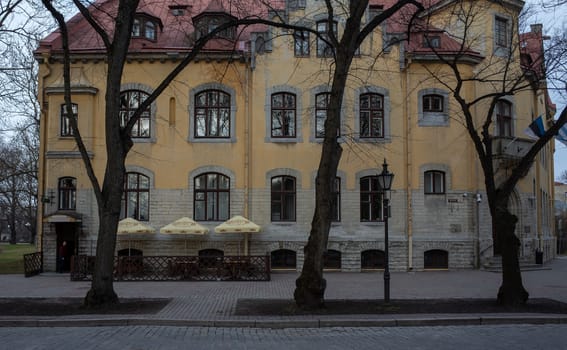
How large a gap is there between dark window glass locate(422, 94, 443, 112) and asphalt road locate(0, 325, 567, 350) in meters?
15.2

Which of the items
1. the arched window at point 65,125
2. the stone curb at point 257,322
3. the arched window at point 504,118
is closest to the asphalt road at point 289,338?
the stone curb at point 257,322

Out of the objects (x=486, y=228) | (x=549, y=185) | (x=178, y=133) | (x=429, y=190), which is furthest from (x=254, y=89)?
(x=549, y=185)

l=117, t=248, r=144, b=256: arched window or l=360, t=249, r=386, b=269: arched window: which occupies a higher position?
l=117, t=248, r=144, b=256: arched window

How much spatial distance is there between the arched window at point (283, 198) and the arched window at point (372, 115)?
13.6 ft

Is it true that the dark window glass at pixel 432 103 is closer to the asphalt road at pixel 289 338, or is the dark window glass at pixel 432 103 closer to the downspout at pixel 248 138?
the downspout at pixel 248 138

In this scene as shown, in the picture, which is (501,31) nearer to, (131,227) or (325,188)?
(325,188)

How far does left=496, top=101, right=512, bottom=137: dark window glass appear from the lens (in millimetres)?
27234

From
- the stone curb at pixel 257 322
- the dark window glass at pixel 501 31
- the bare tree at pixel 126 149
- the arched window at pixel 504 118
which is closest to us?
the stone curb at pixel 257 322

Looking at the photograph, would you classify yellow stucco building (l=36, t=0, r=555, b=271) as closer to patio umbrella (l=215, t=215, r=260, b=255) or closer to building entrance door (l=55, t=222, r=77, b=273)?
building entrance door (l=55, t=222, r=77, b=273)

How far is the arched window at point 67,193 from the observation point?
998 inches

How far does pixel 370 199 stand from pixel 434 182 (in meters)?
3.14

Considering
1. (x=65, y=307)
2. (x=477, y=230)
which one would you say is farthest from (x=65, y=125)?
(x=477, y=230)

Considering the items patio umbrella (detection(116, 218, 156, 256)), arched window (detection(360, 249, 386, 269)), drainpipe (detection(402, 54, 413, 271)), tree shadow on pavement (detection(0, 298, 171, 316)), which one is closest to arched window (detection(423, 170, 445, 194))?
drainpipe (detection(402, 54, 413, 271))

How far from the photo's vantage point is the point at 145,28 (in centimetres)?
2684
